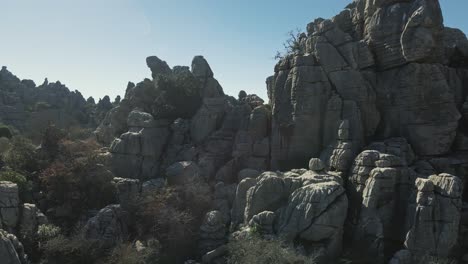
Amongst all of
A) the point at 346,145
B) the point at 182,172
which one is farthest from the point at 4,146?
the point at 346,145

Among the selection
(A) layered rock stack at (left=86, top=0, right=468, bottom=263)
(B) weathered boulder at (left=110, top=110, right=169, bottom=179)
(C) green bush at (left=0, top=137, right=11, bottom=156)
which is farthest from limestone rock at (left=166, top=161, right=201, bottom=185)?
(C) green bush at (left=0, top=137, right=11, bottom=156)

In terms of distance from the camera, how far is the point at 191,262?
23.1 meters

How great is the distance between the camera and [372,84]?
2917 cm

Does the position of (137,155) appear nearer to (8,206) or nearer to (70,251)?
(8,206)

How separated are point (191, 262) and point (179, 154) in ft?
44.5

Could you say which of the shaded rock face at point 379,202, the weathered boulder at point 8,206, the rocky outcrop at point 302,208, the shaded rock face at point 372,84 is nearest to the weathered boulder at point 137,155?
the weathered boulder at point 8,206

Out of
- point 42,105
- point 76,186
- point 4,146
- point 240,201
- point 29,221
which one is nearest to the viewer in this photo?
point 29,221

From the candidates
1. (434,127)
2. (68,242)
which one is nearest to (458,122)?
(434,127)

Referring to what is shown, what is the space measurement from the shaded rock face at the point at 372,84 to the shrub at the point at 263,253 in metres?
9.24

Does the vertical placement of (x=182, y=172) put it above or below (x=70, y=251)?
above

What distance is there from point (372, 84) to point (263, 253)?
658 inches

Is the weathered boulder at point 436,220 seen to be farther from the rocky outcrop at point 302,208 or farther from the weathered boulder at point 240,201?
the weathered boulder at point 240,201

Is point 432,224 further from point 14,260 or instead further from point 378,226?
point 14,260

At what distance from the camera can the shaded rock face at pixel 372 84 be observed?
1045 inches
